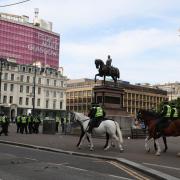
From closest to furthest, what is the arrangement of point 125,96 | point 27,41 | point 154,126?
point 154,126 → point 27,41 → point 125,96

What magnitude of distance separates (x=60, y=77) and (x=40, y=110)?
12826 millimetres

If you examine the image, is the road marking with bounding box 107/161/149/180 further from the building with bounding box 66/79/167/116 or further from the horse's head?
the building with bounding box 66/79/167/116

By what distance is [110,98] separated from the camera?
35375mm

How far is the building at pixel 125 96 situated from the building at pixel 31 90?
23.4 metres

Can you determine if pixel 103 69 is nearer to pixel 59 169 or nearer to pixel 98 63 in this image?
pixel 98 63

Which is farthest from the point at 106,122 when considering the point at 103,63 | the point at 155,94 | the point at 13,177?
the point at 155,94

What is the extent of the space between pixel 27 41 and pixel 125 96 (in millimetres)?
43098

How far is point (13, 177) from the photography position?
11.6m

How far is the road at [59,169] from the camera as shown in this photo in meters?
12.0

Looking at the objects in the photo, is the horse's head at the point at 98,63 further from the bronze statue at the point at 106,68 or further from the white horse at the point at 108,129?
the white horse at the point at 108,129

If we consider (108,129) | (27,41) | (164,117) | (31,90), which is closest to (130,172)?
(164,117)

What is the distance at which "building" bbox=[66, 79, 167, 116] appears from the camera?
5925 inches

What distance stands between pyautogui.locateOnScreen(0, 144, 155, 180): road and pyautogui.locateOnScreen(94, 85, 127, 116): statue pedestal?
17799 millimetres

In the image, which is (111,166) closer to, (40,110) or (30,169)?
(30,169)
